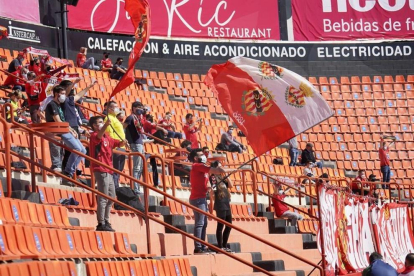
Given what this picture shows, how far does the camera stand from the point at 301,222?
1653 cm

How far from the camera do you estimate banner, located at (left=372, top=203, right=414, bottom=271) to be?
1573 cm

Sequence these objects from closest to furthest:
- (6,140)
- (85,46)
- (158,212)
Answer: (6,140)
(158,212)
(85,46)

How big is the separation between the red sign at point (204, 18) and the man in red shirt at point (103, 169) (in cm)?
1584

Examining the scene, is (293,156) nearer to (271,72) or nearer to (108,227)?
(271,72)

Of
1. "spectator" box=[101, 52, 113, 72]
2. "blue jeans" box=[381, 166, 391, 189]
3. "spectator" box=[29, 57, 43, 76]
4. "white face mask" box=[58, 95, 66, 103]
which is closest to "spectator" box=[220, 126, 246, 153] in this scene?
"blue jeans" box=[381, 166, 391, 189]

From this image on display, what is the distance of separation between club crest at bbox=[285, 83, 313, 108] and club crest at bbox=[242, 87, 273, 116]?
253 mm

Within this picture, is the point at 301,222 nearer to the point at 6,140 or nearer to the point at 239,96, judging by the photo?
the point at 239,96

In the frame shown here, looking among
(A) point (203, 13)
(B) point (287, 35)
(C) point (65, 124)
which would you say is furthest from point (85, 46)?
(C) point (65, 124)

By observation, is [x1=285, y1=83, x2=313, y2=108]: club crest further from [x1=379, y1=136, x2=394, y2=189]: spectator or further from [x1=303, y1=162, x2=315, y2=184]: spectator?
[x1=379, y1=136, x2=394, y2=189]: spectator

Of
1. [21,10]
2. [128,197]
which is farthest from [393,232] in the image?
[21,10]

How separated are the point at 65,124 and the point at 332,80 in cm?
1958

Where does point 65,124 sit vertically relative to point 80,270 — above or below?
above

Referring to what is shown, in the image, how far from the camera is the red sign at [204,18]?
26766 millimetres

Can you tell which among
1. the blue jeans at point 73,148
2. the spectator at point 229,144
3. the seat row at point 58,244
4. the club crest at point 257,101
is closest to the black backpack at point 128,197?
the blue jeans at point 73,148
